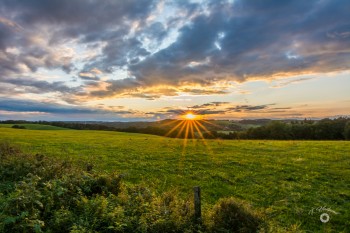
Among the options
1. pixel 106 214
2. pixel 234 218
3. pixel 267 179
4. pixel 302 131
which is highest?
pixel 106 214

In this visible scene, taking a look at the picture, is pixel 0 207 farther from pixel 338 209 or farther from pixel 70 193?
pixel 338 209

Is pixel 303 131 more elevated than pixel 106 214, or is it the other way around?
pixel 106 214

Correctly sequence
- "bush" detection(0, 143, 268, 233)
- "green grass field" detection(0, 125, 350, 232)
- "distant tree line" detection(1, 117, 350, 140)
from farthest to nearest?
"distant tree line" detection(1, 117, 350, 140) → "green grass field" detection(0, 125, 350, 232) → "bush" detection(0, 143, 268, 233)

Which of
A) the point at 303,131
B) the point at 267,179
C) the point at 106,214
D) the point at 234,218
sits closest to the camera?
the point at 234,218

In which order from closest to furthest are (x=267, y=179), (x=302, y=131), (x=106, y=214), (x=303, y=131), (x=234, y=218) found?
(x=234, y=218), (x=106, y=214), (x=267, y=179), (x=303, y=131), (x=302, y=131)

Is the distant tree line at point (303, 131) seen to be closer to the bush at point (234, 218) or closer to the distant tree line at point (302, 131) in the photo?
the distant tree line at point (302, 131)

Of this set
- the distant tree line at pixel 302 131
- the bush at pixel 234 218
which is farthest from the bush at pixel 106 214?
the distant tree line at pixel 302 131

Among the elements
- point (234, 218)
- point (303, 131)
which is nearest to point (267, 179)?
point (234, 218)

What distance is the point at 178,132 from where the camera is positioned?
103 meters

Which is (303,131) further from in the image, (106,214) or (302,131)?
(106,214)

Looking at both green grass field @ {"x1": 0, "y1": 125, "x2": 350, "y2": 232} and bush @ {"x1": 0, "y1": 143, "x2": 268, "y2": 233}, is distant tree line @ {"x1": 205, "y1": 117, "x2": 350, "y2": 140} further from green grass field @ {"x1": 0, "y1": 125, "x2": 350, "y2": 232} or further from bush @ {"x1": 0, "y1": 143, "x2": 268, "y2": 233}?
bush @ {"x1": 0, "y1": 143, "x2": 268, "y2": 233}

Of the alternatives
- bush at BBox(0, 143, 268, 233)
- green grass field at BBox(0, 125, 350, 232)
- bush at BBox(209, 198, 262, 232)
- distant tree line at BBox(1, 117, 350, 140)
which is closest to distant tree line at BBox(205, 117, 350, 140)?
distant tree line at BBox(1, 117, 350, 140)

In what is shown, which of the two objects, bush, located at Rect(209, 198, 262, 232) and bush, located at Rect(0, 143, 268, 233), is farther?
bush, located at Rect(209, 198, 262, 232)

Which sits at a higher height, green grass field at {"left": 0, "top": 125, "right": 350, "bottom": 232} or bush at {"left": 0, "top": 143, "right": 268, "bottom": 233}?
bush at {"left": 0, "top": 143, "right": 268, "bottom": 233}
